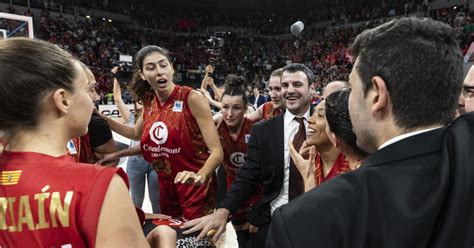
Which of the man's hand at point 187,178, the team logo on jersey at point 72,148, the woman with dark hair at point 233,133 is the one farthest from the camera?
the woman with dark hair at point 233,133

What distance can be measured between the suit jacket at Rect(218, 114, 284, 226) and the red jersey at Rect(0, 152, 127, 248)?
135 centimetres

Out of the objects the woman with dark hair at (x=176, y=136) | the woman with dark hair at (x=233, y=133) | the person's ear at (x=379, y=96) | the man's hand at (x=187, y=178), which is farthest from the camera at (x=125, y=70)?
the person's ear at (x=379, y=96)

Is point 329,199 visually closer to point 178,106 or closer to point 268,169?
point 268,169

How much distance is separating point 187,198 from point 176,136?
1.52 ft

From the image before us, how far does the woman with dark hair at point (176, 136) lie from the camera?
2.52 metres

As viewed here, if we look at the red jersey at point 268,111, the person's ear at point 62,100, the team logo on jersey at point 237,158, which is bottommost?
the team logo on jersey at point 237,158

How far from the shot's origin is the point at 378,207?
0.72 m

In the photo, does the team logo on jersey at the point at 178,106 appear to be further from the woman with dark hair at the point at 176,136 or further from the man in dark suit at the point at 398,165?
the man in dark suit at the point at 398,165

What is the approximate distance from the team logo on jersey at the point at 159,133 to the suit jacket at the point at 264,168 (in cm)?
62

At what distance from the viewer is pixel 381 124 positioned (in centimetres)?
85

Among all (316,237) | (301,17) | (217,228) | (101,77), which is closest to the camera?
(316,237)

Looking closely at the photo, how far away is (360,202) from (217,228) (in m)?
1.23

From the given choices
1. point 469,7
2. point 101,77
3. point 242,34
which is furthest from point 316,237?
point 242,34

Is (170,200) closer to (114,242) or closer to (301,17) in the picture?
(114,242)
